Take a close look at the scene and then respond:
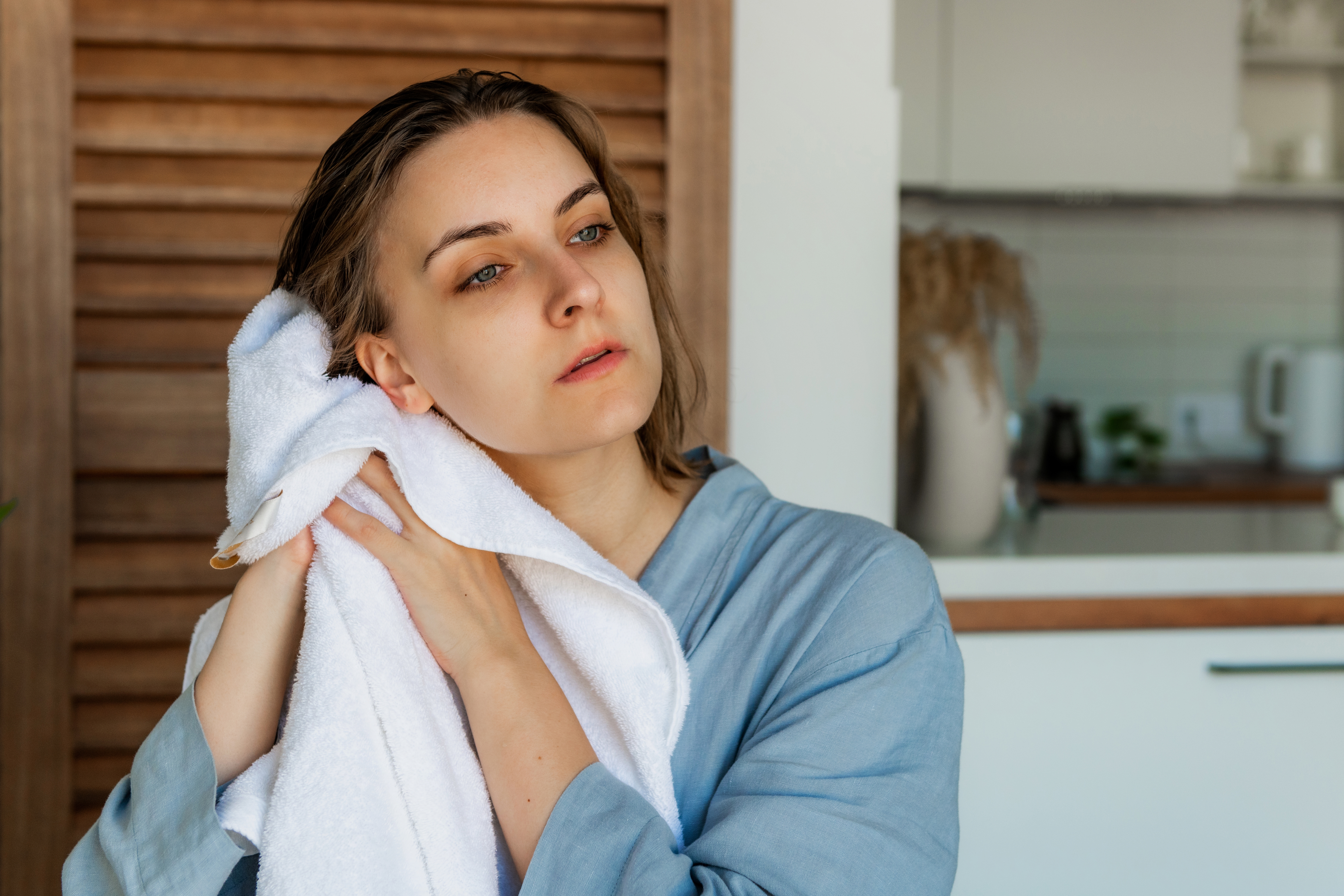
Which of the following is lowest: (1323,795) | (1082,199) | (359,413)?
(1323,795)

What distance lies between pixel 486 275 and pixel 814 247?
0.70 metres

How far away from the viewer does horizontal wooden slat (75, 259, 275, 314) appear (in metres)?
1.48

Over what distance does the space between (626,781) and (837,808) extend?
174 millimetres

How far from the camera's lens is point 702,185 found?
4.93 ft

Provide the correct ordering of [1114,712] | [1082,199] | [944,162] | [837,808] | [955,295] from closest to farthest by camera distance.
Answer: [837,808], [1114,712], [955,295], [944,162], [1082,199]

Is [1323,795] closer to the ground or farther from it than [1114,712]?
closer to the ground

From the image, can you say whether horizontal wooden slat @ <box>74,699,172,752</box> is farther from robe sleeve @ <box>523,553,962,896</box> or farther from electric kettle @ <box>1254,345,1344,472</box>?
electric kettle @ <box>1254,345,1344,472</box>

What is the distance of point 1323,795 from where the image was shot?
1.48 metres

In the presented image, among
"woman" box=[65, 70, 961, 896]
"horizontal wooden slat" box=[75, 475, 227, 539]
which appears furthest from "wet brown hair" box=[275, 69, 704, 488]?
"horizontal wooden slat" box=[75, 475, 227, 539]

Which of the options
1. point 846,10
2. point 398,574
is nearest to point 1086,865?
point 398,574

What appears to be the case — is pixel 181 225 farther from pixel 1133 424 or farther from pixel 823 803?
pixel 1133 424

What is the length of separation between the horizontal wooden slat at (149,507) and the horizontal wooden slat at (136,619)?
89mm

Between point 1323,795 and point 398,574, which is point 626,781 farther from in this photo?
point 1323,795

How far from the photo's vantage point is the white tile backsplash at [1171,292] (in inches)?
141
